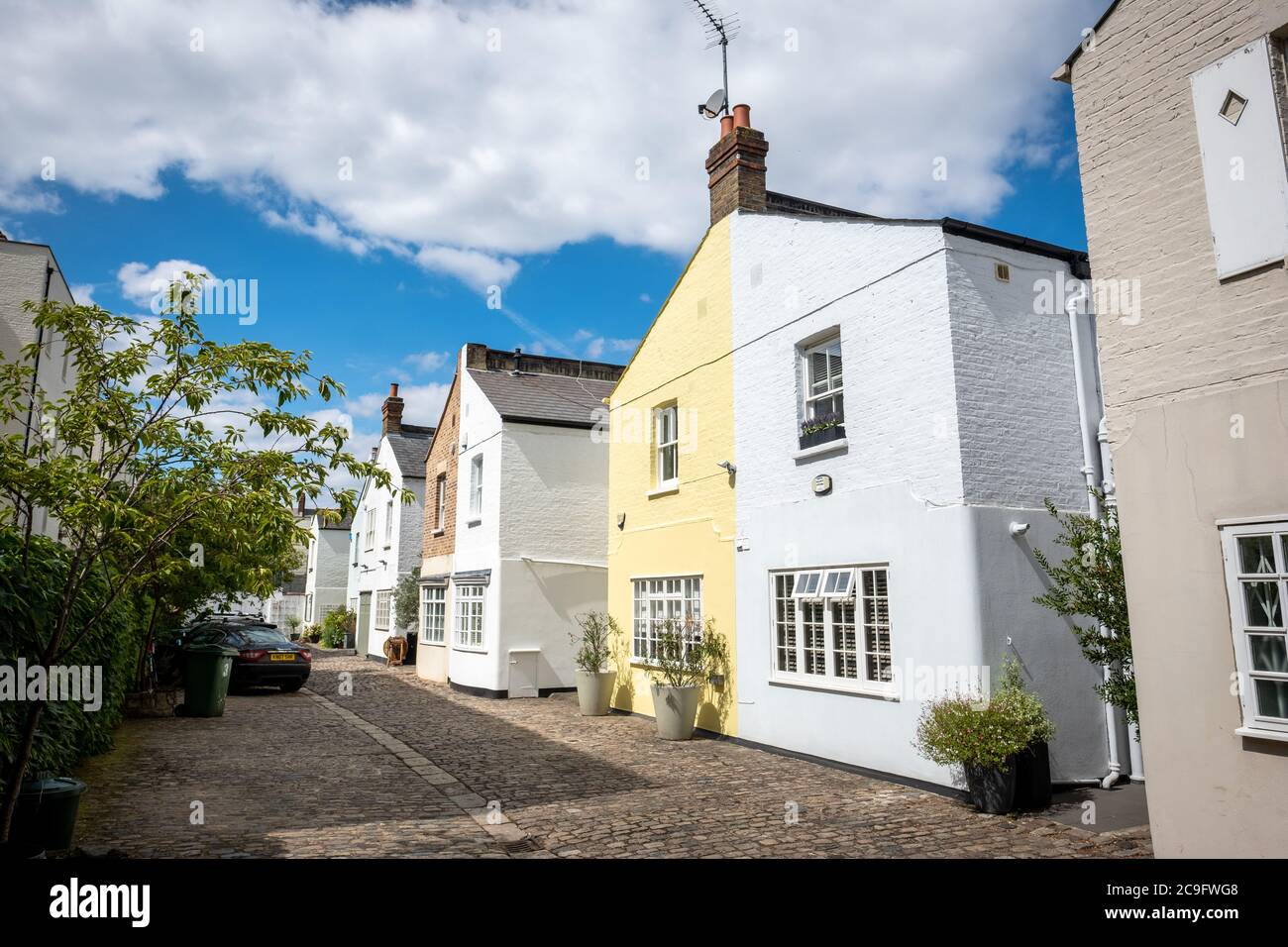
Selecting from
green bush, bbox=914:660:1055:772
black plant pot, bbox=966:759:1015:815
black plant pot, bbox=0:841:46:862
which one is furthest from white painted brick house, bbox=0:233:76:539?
black plant pot, bbox=966:759:1015:815

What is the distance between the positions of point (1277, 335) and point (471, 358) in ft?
64.5

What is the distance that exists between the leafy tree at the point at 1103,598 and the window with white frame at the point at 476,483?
15038 millimetres

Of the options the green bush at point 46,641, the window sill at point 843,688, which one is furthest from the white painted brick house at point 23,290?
the window sill at point 843,688

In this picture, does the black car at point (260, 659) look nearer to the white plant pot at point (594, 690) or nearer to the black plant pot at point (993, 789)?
the white plant pot at point (594, 690)

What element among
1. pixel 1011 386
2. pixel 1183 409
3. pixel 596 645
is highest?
pixel 1011 386

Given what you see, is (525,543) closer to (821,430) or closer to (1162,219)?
(821,430)

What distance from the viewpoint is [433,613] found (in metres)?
23.2

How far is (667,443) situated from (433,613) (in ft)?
36.7

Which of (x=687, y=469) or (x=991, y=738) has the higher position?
(x=687, y=469)

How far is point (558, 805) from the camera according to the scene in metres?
8.48

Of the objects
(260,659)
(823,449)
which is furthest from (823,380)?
(260,659)

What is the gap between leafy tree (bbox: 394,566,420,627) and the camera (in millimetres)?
26188

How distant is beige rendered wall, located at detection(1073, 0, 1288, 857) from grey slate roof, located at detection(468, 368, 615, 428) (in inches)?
559

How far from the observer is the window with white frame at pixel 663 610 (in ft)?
45.2
